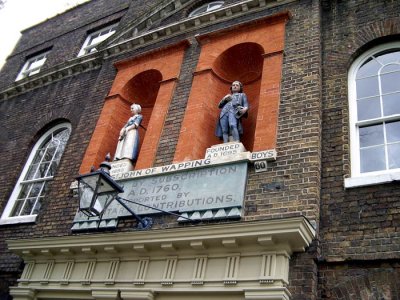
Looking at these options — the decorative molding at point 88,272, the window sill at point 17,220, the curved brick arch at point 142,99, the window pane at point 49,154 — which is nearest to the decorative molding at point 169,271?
the decorative molding at point 88,272

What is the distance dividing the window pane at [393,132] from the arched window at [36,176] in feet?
24.4

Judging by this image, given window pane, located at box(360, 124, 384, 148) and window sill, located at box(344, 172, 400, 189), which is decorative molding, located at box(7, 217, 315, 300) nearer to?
window sill, located at box(344, 172, 400, 189)

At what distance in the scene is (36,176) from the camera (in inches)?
436

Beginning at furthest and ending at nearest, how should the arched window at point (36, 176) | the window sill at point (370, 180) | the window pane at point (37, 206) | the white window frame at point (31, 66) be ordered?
the white window frame at point (31, 66), the arched window at point (36, 176), the window pane at point (37, 206), the window sill at point (370, 180)

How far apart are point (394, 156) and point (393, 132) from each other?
46 centimetres

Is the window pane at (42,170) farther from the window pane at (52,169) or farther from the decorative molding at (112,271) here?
the decorative molding at (112,271)

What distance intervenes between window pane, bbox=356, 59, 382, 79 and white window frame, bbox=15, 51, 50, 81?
462 inches

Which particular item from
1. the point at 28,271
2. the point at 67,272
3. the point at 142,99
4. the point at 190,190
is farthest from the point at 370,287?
the point at 142,99

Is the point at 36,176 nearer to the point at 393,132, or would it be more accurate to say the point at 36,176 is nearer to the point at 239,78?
the point at 239,78

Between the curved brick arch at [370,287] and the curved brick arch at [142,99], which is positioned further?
the curved brick arch at [142,99]

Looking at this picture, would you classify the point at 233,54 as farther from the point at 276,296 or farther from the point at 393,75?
the point at 276,296

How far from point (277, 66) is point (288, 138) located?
1773 mm

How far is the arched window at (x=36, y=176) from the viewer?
10.4 metres

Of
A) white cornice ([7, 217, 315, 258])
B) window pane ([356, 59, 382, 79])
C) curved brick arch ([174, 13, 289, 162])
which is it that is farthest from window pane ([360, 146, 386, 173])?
window pane ([356, 59, 382, 79])
